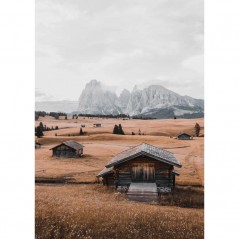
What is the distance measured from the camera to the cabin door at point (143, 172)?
2752cm

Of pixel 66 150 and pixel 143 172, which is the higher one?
pixel 143 172

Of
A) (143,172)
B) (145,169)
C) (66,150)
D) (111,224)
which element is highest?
(145,169)

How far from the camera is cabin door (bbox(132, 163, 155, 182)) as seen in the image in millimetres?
27516

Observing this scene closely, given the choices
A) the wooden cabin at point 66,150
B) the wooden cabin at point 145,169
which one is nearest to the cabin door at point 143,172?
the wooden cabin at point 145,169

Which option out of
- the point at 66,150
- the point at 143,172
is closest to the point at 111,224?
the point at 143,172

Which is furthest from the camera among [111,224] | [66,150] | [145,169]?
[66,150]

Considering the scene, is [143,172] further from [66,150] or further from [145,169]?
[66,150]

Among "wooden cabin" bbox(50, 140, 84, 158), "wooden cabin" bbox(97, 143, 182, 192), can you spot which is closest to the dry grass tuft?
"wooden cabin" bbox(97, 143, 182, 192)

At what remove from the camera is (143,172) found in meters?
27.6

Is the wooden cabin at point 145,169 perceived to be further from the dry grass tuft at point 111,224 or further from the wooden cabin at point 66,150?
the wooden cabin at point 66,150

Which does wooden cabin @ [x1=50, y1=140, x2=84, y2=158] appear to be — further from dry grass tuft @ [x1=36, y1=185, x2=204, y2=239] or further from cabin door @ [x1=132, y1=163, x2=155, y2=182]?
dry grass tuft @ [x1=36, y1=185, x2=204, y2=239]
